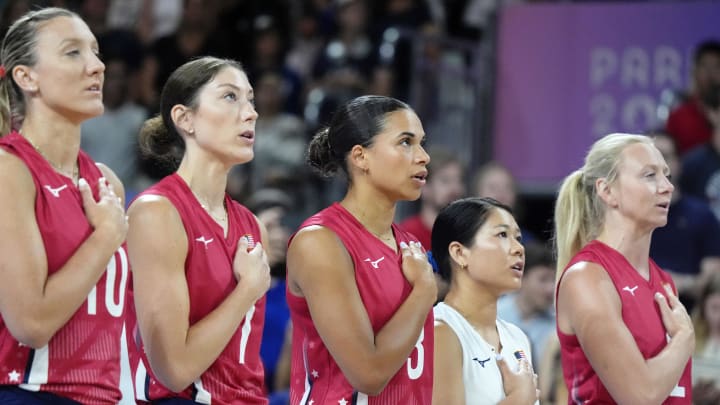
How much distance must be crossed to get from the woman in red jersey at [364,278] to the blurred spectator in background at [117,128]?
5299 mm

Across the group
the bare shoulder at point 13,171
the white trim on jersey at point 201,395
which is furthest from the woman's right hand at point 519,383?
the bare shoulder at point 13,171

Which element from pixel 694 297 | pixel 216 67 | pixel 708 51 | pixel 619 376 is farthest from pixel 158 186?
pixel 708 51

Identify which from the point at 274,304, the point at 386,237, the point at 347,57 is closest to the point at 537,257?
the point at 274,304

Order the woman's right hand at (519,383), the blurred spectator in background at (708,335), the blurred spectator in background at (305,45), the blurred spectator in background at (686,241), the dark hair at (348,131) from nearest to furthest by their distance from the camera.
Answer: the dark hair at (348,131)
the woman's right hand at (519,383)
the blurred spectator in background at (708,335)
the blurred spectator in background at (686,241)
the blurred spectator in background at (305,45)

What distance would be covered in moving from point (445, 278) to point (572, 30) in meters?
5.11

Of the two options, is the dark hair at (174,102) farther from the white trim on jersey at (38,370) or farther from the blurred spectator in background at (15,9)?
the blurred spectator in background at (15,9)

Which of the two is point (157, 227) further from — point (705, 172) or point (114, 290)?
point (705, 172)

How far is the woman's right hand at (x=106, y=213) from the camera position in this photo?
387cm

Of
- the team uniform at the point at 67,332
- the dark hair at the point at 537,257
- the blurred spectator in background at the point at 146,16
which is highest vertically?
the team uniform at the point at 67,332

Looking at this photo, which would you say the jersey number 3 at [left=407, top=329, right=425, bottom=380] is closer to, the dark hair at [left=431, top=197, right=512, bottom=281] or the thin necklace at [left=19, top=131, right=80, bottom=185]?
the dark hair at [left=431, top=197, right=512, bottom=281]

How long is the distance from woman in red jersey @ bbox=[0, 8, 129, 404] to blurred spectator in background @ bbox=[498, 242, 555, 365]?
3890 mm

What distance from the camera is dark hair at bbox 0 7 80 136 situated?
4074mm

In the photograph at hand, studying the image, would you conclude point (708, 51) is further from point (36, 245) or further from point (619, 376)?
point (36, 245)

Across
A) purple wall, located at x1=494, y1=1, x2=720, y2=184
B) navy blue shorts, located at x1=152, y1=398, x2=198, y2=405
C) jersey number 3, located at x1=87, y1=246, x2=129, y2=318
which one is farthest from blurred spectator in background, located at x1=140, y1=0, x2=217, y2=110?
navy blue shorts, located at x1=152, y1=398, x2=198, y2=405
